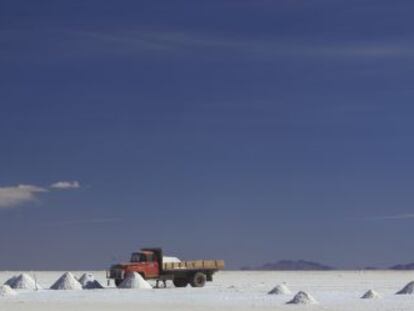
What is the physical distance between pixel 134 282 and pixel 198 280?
4279 millimetres

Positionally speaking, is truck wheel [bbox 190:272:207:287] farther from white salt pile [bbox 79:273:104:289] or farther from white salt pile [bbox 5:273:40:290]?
white salt pile [bbox 5:273:40:290]

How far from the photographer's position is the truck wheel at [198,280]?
145 ft

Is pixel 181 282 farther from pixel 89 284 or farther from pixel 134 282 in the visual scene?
pixel 89 284

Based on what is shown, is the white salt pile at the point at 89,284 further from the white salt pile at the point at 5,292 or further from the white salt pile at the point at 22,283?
the white salt pile at the point at 5,292

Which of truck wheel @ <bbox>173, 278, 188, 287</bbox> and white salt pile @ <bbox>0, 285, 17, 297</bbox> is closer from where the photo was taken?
white salt pile @ <bbox>0, 285, 17, 297</bbox>

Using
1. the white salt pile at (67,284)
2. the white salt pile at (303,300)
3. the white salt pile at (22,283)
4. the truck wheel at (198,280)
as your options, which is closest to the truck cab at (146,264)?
the truck wheel at (198,280)

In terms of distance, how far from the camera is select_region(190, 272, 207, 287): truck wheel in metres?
44.2

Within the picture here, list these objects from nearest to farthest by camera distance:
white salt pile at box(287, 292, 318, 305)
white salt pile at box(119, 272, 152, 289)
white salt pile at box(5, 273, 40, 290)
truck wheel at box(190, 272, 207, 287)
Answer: white salt pile at box(287, 292, 318, 305) → white salt pile at box(119, 272, 152, 289) → white salt pile at box(5, 273, 40, 290) → truck wheel at box(190, 272, 207, 287)

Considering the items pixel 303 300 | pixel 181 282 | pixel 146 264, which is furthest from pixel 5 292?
pixel 303 300

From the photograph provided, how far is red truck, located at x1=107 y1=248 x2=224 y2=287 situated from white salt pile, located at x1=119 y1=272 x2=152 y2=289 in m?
1.30

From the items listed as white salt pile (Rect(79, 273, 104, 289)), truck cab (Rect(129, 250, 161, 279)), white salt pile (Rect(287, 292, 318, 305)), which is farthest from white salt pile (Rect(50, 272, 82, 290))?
white salt pile (Rect(287, 292, 318, 305))

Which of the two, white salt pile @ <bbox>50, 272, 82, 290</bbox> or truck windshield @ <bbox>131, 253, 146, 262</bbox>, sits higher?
truck windshield @ <bbox>131, 253, 146, 262</bbox>

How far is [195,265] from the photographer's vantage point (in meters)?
44.7

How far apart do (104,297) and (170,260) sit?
10.5 metres
